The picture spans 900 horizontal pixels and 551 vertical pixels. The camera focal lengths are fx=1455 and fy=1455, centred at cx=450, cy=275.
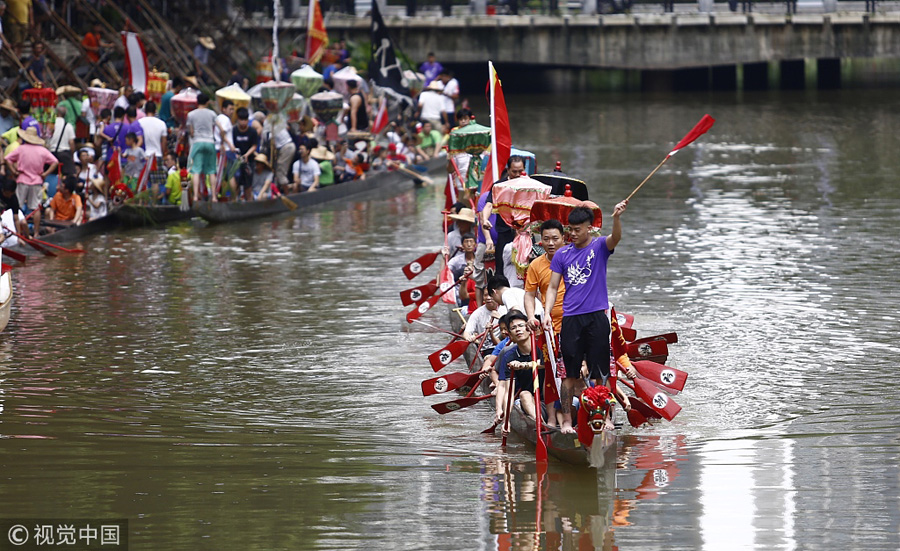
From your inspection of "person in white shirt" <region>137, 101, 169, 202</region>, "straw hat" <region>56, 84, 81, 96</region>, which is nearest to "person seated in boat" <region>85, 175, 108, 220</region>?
"person in white shirt" <region>137, 101, 169, 202</region>

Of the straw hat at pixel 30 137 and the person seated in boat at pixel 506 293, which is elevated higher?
the straw hat at pixel 30 137

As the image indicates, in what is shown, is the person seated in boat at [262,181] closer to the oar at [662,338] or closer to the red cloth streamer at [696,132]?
the oar at [662,338]

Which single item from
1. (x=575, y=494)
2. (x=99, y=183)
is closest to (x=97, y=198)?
(x=99, y=183)

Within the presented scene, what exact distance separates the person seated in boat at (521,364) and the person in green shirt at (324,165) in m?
15.3

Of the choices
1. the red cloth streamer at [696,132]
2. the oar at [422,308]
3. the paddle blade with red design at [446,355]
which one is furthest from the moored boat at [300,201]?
the red cloth streamer at [696,132]

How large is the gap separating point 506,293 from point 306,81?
641 inches

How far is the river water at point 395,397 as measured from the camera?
9.59m

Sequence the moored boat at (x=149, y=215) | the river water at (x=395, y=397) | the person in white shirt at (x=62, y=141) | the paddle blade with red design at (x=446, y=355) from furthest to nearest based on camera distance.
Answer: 1. the moored boat at (x=149, y=215)
2. the person in white shirt at (x=62, y=141)
3. the paddle blade with red design at (x=446, y=355)
4. the river water at (x=395, y=397)

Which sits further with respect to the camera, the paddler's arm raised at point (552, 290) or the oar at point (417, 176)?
the oar at point (417, 176)

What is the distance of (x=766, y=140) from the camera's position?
1340 inches

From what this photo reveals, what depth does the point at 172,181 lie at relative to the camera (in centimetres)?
2352

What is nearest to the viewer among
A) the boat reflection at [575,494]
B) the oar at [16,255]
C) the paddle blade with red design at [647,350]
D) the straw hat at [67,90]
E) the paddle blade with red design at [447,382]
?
the boat reflection at [575,494]

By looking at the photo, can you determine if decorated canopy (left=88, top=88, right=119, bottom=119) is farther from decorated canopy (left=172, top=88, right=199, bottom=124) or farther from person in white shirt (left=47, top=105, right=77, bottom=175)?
person in white shirt (left=47, top=105, right=77, bottom=175)

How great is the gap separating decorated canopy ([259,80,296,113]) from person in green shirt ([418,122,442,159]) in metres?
6.12
